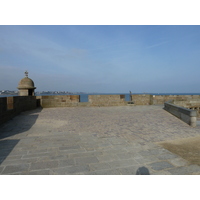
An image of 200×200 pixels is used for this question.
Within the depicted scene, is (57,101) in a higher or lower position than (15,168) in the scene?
higher

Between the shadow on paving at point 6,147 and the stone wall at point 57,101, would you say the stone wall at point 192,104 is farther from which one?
the shadow on paving at point 6,147

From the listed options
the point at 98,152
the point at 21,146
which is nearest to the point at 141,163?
the point at 98,152

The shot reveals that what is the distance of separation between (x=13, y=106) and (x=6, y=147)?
4700 millimetres

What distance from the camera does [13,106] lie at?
301 inches

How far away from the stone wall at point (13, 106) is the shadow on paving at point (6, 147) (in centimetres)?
243

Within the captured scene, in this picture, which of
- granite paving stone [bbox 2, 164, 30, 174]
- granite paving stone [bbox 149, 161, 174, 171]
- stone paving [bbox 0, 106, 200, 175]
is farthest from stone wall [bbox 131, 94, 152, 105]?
granite paving stone [bbox 2, 164, 30, 174]

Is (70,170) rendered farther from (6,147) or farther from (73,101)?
(73,101)

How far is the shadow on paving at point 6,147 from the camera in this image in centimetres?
307

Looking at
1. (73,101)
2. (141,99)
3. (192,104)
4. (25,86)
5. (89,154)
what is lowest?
(89,154)

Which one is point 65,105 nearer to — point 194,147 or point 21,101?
point 21,101

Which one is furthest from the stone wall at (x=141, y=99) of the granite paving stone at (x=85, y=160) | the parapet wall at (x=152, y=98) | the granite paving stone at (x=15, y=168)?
the granite paving stone at (x=15, y=168)

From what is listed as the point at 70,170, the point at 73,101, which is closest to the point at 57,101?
the point at 73,101

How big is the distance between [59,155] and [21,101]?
7.18 meters

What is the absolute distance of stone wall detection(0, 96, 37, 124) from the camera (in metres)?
6.12
